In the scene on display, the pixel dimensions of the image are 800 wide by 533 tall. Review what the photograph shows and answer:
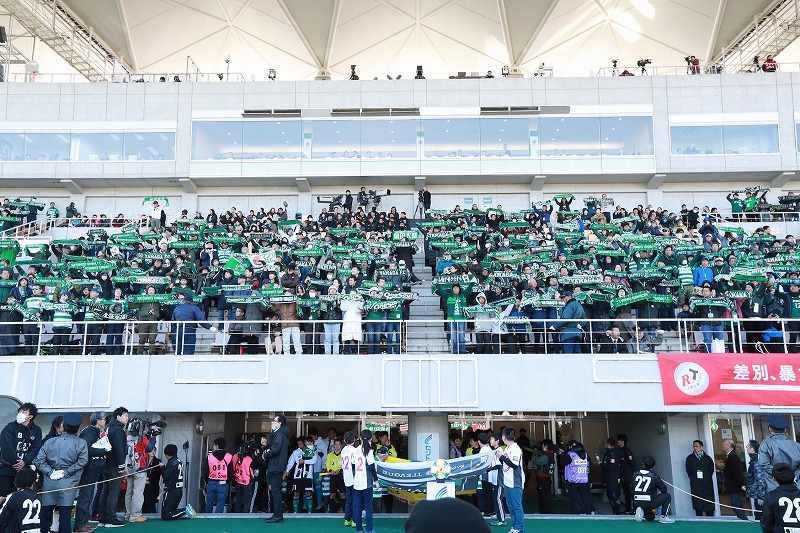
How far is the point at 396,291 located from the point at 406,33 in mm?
30925

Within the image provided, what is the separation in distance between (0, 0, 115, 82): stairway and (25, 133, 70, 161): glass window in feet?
20.2

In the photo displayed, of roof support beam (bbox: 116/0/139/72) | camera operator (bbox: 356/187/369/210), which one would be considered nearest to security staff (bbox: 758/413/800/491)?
camera operator (bbox: 356/187/369/210)

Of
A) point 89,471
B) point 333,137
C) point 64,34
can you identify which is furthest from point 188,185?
point 89,471

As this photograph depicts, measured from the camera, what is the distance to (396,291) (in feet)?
58.4

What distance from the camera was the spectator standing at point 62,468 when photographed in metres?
10.9

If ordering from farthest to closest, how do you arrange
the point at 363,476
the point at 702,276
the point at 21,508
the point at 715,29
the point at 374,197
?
the point at 715,29
the point at 374,197
the point at 702,276
the point at 363,476
the point at 21,508

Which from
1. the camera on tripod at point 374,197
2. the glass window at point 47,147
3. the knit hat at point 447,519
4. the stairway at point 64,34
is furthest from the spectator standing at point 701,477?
the stairway at point 64,34

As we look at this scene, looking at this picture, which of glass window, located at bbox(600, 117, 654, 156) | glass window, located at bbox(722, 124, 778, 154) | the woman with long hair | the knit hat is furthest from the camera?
glass window, located at bbox(600, 117, 654, 156)

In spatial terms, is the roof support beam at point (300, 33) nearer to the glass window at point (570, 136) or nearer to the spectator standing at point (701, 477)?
Answer: the glass window at point (570, 136)

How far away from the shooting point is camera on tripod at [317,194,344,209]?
96.4 feet

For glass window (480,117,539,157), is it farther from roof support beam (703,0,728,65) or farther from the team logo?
the team logo

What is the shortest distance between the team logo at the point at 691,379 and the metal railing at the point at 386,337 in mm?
673

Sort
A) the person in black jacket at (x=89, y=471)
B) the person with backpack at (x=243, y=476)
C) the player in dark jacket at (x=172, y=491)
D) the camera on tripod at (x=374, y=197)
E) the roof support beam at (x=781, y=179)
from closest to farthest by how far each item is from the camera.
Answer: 1. the person in black jacket at (x=89, y=471)
2. the player in dark jacket at (x=172, y=491)
3. the person with backpack at (x=243, y=476)
4. the camera on tripod at (x=374, y=197)
5. the roof support beam at (x=781, y=179)

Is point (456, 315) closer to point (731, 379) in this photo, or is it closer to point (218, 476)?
point (731, 379)
